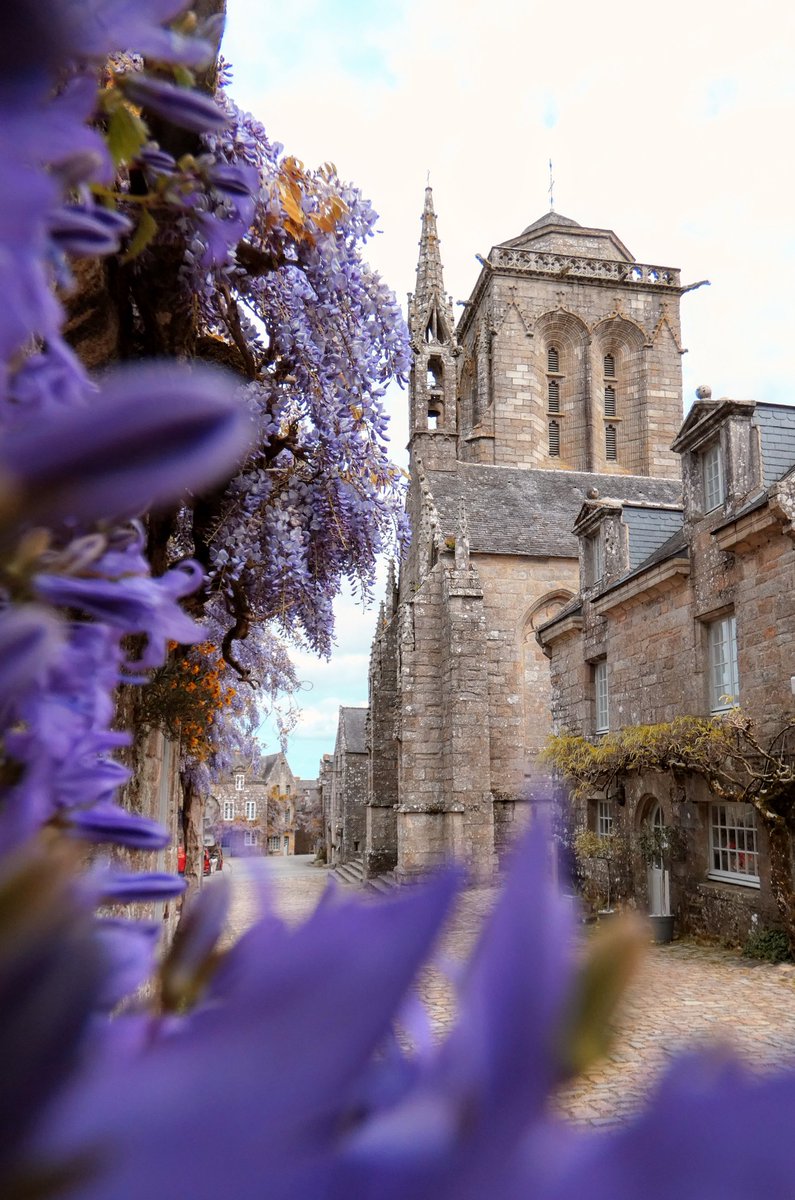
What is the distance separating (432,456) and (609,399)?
10.9m

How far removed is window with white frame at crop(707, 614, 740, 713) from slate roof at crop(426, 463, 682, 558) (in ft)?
35.9

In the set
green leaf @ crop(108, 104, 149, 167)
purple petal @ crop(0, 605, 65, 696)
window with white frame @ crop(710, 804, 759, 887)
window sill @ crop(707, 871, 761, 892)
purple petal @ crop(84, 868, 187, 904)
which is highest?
green leaf @ crop(108, 104, 149, 167)

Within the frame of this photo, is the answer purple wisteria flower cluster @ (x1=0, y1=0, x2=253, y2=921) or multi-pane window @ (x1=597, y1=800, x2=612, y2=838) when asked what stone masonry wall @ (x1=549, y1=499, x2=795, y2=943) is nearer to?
multi-pane window @ (x1=597, y1=800, x2=612, y2=838)

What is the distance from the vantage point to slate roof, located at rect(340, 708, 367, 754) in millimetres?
36312

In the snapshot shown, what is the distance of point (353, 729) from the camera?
37719mm

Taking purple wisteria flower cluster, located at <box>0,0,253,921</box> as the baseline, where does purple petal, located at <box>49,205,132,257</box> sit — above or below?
above

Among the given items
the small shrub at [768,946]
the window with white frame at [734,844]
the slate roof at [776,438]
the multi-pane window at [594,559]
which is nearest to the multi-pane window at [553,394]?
the multi-pane window at [594,559]

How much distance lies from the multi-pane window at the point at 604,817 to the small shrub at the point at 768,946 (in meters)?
4.99

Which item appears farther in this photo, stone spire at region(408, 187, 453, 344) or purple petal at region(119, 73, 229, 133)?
stone spire at region(408, 187, 453, 344)

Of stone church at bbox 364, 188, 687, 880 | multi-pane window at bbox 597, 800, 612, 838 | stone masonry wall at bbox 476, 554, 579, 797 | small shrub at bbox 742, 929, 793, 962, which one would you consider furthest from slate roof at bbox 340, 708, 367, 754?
small shrub at bbox 742, 929, 793, 962

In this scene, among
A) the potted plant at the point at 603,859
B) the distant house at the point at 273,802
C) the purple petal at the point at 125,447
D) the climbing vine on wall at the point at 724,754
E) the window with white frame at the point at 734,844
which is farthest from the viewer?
the distant house at the point at 273,802

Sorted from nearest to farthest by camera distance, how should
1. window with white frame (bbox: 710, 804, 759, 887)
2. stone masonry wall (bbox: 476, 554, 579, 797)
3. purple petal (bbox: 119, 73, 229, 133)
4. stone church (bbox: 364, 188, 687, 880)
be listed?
purple petal (bbox: 119, 73, 229, 133) < window with white frame (bbox: 710, 804, 759, 887) < stone church (bbox: 364, 188, 687, 880) < stone masonry wall (bbox: 476, 554, 579, 797)

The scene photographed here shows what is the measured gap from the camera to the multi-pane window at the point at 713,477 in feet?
43.2

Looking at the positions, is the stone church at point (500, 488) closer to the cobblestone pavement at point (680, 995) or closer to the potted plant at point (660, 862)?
the potted plant at point (660, 862)
